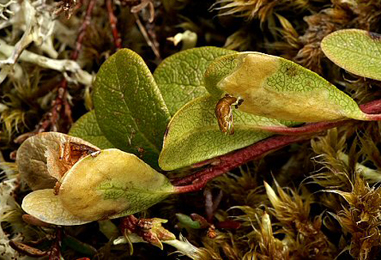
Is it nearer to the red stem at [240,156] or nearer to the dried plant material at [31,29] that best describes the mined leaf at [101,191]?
the red stem at [240,156]

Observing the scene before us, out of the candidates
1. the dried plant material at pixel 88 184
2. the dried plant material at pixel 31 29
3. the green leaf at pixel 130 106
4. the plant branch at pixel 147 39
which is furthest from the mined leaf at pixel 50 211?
the plant branch at pixel 147 39

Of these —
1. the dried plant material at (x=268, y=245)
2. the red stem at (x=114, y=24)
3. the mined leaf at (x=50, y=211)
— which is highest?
the red stem at (x=114, y=24)

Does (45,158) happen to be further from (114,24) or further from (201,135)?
(114,24)

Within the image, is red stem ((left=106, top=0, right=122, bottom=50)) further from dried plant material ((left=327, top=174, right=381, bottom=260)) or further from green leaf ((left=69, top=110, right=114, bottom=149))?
dried plant material ((left=327, top=174, right=381, bottom=260))

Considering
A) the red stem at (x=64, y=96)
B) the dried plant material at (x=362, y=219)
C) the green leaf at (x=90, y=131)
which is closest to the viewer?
the dried plant material at (x=362, y=219)

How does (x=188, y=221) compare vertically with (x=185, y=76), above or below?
below

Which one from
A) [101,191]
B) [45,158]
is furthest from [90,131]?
[101,191]

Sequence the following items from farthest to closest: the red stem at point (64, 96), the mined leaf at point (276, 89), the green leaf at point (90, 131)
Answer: the red stem at point (64, 96), the green leaf at point (90, 131), the mined leaf at point (276, 89)
